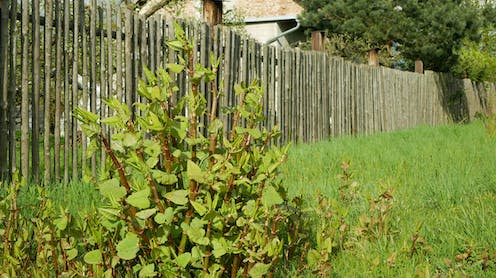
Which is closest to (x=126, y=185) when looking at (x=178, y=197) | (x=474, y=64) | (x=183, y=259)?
(x=178, y=197)

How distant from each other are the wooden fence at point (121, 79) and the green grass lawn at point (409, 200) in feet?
1.70

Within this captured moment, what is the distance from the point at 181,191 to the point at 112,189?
0.20 metres

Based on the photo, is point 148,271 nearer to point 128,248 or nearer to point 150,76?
point 128,248

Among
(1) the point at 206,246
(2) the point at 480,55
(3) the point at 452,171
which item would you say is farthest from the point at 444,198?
(2) the point at 480,55

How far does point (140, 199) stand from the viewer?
1651 millimetres

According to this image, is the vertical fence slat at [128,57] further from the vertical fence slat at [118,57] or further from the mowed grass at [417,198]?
the mowed grass at [417,198]

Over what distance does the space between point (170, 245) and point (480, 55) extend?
67.8 feet

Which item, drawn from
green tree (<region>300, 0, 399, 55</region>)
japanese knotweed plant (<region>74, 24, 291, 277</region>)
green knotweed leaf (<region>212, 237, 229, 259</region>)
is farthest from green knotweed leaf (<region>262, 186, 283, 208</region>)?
green tree (<region>300, 0, 399, 55</region>)

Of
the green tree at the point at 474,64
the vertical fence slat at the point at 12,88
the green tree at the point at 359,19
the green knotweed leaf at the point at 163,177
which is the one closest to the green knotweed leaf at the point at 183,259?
the green knotweed leaf at the point at 163,177

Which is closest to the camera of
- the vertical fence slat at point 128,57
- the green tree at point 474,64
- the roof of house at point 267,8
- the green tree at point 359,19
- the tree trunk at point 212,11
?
the vertical fence slat at point 128,57

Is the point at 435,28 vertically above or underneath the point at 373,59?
above

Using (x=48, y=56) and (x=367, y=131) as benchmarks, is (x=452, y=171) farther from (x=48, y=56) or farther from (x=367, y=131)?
(x=367, y=131)

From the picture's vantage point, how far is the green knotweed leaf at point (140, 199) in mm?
1647

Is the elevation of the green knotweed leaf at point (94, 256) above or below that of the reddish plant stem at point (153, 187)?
below
